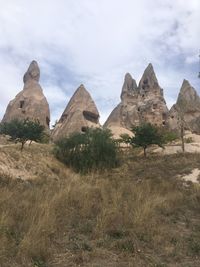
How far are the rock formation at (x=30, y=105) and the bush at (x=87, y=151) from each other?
35602mm

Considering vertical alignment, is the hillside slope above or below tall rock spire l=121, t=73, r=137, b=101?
below

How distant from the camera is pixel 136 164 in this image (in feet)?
108

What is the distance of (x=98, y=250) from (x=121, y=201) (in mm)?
2602

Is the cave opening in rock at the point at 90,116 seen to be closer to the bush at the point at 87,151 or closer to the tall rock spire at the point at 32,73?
the tall rock spire at the point at 32,73

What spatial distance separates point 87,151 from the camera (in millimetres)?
31781

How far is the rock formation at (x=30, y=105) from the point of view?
7075cm

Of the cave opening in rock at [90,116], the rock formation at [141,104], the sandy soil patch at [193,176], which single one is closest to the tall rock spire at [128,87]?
the rock formation at [141,104]

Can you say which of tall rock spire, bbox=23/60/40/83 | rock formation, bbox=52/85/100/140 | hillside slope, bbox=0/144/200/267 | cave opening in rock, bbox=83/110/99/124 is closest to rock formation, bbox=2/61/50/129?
tall rock spire, bbox=23/60/40/83

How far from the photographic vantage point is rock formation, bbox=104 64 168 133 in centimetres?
7612

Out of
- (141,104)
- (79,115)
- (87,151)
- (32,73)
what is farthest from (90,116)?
(87,151)

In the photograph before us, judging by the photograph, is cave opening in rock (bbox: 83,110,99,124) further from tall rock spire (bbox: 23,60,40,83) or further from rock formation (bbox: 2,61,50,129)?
tall rock spire (bbox: 23,60,40,83)

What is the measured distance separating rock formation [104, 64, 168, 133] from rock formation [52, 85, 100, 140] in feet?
15.7

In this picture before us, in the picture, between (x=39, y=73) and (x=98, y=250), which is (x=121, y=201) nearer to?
(x=98, y=250)

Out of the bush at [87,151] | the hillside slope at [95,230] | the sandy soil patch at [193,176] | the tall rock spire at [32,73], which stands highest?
the tall rock spire at [32,73]
